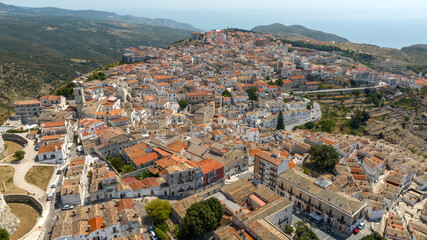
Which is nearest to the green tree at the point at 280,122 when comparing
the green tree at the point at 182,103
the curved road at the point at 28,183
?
the green tree at the point at 182,103

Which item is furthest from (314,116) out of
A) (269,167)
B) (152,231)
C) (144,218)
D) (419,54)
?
(419,54)

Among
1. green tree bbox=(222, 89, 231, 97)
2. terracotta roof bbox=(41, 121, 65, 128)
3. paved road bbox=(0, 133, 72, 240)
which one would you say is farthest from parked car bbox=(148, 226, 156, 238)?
green tree bbox=(222, 89, 231, 97)

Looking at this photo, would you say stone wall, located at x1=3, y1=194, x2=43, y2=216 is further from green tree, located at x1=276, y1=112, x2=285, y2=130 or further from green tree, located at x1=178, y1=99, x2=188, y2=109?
green tree, located at x1=276, y1=112, x2=285, y2=130

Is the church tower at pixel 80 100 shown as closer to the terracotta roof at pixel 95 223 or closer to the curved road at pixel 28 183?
the curved road at pixel 28 183

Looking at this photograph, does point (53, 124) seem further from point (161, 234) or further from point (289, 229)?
point (289, 229)

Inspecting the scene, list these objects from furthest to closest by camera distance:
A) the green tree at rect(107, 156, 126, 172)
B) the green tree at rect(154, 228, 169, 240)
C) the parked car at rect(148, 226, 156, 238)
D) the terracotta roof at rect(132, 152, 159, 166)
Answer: the terracotta roof at rect(132, 152, 159, 166)
the green tree at rect(107, 156, 126, 172)
the parked car at rect(148, 226, 156, 238)
the green tree at rect(154, 228, 169, 240)

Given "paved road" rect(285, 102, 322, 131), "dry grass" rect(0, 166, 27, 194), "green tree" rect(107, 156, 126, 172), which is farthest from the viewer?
"paved road" rect(285, 102, 322, 131)
